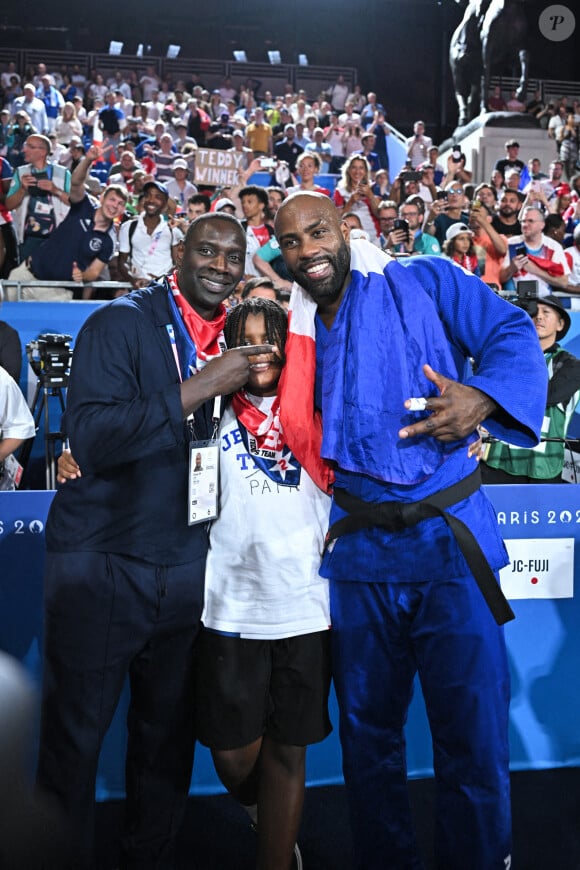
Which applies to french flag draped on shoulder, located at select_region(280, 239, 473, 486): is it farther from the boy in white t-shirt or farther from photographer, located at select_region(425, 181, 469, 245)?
photographer, located at select_region(425, 181, 469, 245)

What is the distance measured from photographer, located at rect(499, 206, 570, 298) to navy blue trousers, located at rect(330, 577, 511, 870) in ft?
17.5

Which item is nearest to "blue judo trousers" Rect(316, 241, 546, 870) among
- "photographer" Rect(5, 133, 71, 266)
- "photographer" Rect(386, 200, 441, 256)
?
"photographer" Rect(5, 133, 71, 266)

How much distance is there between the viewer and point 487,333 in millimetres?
1942

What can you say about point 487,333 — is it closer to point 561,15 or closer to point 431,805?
point 431,805

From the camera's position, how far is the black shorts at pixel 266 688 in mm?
2166

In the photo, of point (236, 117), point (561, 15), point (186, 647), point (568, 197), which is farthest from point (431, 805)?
point (561, 15)

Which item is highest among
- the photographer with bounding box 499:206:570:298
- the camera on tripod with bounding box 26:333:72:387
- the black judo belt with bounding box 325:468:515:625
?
the photographer with bounding box 499:206:570:298

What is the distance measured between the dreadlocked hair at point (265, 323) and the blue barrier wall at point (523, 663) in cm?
96

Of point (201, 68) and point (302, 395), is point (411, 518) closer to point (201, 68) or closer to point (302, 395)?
point (302, 395)

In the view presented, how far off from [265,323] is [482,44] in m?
15.1

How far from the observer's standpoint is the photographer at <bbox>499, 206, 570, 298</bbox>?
6.86m

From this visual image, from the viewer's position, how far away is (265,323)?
2285mm

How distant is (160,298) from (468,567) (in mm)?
1067

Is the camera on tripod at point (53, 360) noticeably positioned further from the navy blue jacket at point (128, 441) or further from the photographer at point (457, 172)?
the photographer at point (457, 172)
